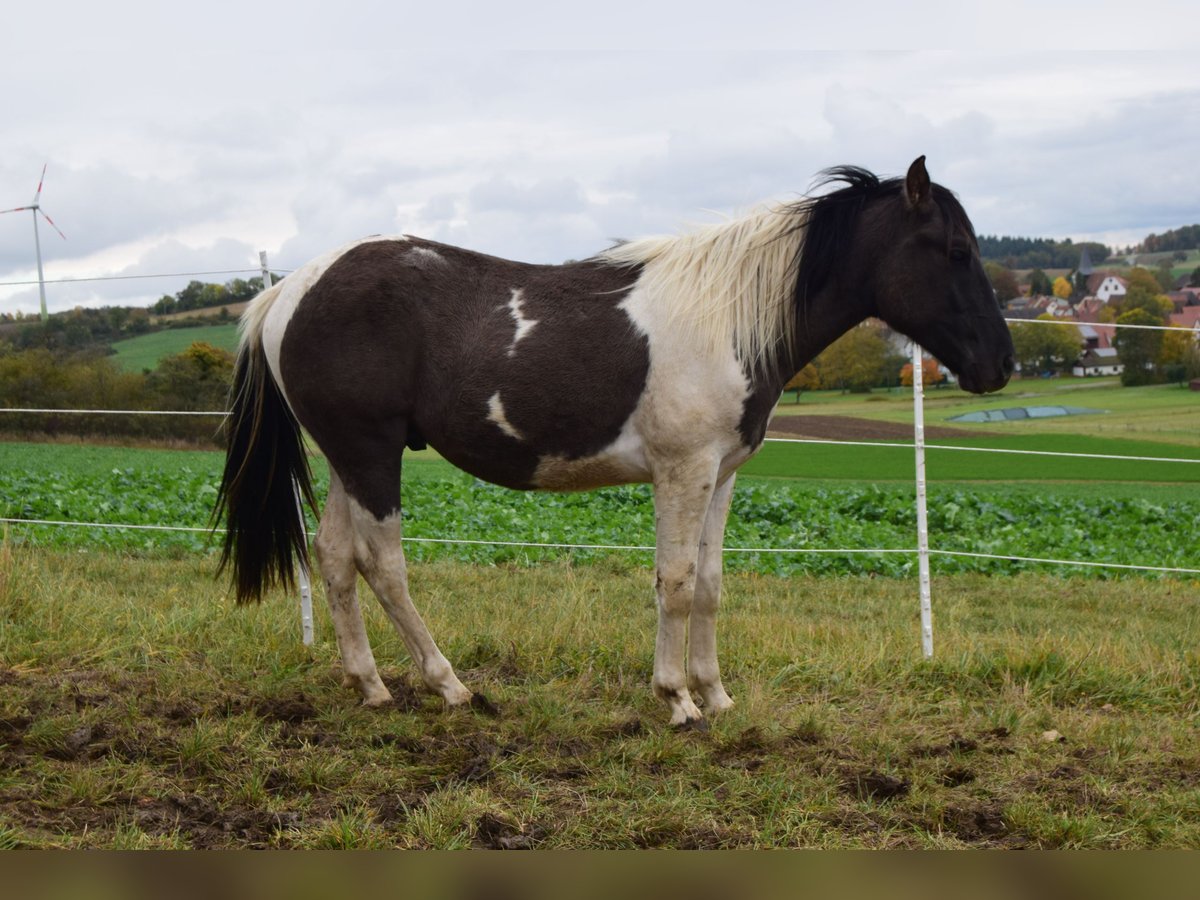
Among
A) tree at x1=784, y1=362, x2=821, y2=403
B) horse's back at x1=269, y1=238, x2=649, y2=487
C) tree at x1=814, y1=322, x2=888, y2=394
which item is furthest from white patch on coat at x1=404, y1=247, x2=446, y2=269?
tree at x1=814, y1=322, x2=888, y2=394

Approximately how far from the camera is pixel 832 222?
14.6ft

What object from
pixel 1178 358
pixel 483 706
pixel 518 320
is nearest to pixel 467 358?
pixel 518 320

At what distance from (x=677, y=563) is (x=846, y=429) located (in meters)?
13.9

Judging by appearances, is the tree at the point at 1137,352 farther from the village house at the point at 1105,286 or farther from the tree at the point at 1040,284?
the village house at the point at 1105,286

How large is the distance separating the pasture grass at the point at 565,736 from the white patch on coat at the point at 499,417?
1174 millimetres

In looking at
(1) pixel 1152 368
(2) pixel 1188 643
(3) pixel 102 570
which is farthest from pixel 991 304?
(1) pixel 1152 368

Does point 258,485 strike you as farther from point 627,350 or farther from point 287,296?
point 627,350

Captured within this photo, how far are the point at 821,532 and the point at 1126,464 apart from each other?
27.4 feet

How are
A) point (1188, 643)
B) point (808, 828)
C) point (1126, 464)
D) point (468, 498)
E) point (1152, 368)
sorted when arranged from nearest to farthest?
1. point (808, 828)
2. point (1188, 643)
3. point (468, 498)
4. point (1152, 368)
5. point (1126, 464)

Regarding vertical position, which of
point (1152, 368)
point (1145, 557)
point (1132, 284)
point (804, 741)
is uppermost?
point (1132, 284)

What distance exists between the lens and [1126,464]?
17.1 metres

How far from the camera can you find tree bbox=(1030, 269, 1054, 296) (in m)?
27.1

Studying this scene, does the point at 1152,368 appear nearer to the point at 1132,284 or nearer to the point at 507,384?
the point at 507,384

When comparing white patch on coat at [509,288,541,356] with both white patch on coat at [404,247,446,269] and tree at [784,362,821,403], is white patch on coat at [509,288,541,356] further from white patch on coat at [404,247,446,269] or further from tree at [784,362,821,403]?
tree at [784,362,821,403]
